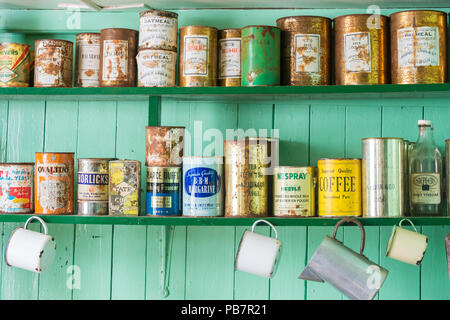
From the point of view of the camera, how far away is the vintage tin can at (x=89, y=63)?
150 centimetres

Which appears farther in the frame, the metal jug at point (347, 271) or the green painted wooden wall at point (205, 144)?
the green painted wooden wall at point (205, 144)

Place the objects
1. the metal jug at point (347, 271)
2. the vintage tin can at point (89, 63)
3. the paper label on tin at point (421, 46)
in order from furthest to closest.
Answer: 1. the vintage tin can at point (89, 63)
2. the paper label on tin at point (421, 46)
3. the metal jug at point (347, 271)

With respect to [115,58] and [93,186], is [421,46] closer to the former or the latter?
[115,58]

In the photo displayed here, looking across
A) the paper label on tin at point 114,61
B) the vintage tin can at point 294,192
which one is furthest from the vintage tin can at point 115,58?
the vintage tin can at point 294,192

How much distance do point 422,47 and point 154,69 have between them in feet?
2.12

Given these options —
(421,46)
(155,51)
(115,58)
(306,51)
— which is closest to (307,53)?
(306,51)

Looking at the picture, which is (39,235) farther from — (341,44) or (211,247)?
(341,44)

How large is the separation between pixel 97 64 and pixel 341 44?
24.4 inches

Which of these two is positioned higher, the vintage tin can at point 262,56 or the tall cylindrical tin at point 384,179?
the vintage tin can at point 262,56

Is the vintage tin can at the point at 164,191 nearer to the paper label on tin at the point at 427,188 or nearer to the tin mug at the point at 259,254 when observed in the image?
the tin mug at the point at 259,254

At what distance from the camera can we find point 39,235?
1389mm

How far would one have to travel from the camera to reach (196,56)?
144 centimetres

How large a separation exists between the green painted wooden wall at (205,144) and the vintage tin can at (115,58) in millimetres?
176
